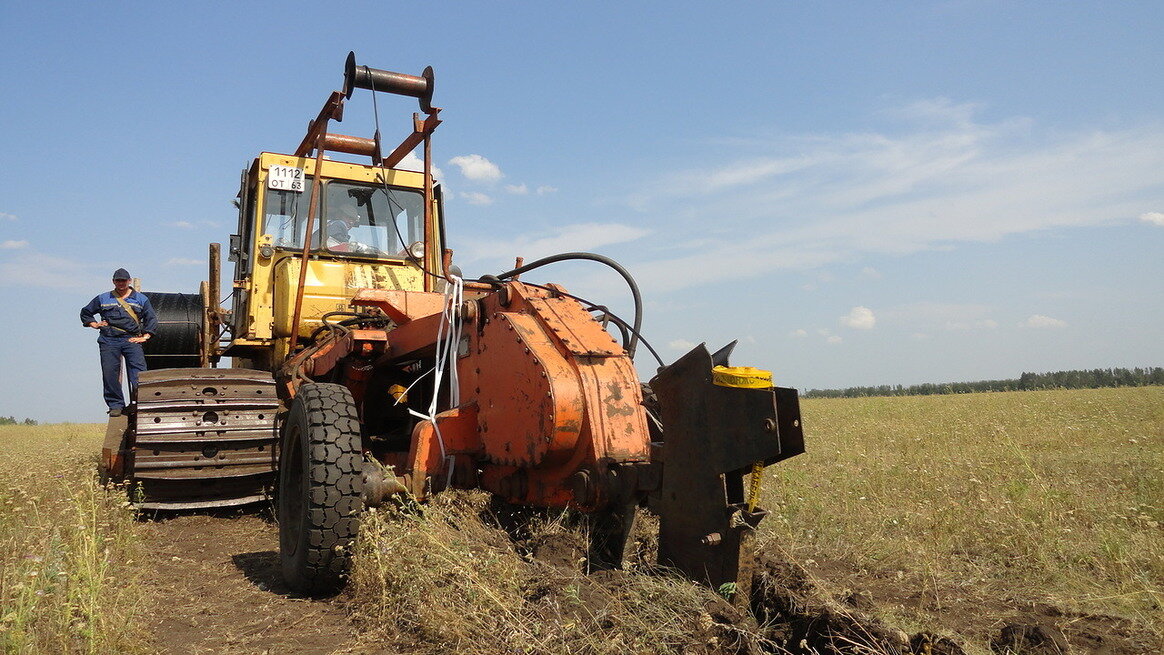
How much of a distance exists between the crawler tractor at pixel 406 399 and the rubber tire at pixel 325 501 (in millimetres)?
10

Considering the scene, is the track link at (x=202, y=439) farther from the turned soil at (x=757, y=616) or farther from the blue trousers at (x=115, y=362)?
the blue trousers at (x=115, y=362)

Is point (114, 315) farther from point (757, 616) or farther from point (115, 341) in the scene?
point (757, 616)

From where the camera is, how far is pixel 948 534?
16.7ft

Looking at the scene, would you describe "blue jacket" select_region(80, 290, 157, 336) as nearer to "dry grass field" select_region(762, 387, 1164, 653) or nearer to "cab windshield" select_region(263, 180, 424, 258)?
"cab windshield" select_region(263, 180, 424, 258)

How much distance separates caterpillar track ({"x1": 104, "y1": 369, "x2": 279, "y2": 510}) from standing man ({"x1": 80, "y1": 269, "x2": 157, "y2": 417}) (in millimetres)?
2256

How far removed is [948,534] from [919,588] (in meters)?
1.30

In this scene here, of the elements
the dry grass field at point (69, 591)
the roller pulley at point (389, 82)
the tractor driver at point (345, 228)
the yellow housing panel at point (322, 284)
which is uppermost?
the roller pulley at point (389, 82)

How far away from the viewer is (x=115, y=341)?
826 cm

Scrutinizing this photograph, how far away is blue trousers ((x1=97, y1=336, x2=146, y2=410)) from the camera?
8156 mm

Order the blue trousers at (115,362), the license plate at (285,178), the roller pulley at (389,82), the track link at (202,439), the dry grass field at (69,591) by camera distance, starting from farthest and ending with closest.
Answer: the blue trousers at (115,362)
the license plate at (285,178)
the roller pulley at (389,82)
the track link at (202,439)
the dry grass field at (69,591)

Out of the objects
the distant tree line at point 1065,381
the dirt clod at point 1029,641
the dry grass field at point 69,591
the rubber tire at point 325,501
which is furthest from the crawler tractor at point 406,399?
the distant tree line at point 1065,381

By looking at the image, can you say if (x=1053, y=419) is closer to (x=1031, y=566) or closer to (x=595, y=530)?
(x=1031, y=566)

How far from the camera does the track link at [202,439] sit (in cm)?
562

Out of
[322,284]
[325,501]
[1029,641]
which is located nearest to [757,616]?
[1029,641]
